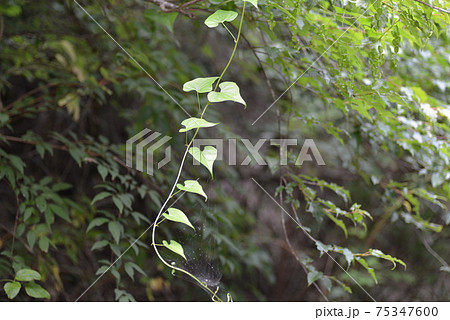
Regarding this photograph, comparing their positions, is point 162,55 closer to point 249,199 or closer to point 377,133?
point 377,133

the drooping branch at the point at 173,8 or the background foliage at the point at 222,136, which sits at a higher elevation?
the drooping branch at the point at 173,8

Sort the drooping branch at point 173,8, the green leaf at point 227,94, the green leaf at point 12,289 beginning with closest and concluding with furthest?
the green leaf at point 227,94 < the green leaf at point 12,289 < the drooping branch at point 173,8

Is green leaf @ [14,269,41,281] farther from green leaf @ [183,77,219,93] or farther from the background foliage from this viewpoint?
green leaf @ [183,77,219,93]

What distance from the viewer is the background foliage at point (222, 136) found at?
0.93m

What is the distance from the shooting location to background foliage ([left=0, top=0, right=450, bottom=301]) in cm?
93

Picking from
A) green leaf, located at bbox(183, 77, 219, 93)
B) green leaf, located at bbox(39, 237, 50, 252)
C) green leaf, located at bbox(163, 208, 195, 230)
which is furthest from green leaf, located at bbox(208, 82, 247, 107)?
green leaf, located at bbox(39, 237, 50, 252)

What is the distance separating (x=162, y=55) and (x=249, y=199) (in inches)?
40.8

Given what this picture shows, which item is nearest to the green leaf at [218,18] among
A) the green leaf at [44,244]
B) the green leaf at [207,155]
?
the green leaf at [207,155]

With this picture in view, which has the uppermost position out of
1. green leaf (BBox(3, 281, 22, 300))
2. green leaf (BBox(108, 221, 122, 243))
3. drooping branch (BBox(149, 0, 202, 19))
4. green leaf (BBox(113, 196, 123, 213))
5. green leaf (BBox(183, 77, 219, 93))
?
green leaf (BBox(183, 77, 219, 93))

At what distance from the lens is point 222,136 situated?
1352 mm

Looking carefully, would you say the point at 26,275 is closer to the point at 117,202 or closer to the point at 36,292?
the point at 36,292

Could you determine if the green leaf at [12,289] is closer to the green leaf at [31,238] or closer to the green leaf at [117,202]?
the green leaf at [31,238]

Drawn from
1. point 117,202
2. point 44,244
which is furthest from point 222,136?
point 44,244
